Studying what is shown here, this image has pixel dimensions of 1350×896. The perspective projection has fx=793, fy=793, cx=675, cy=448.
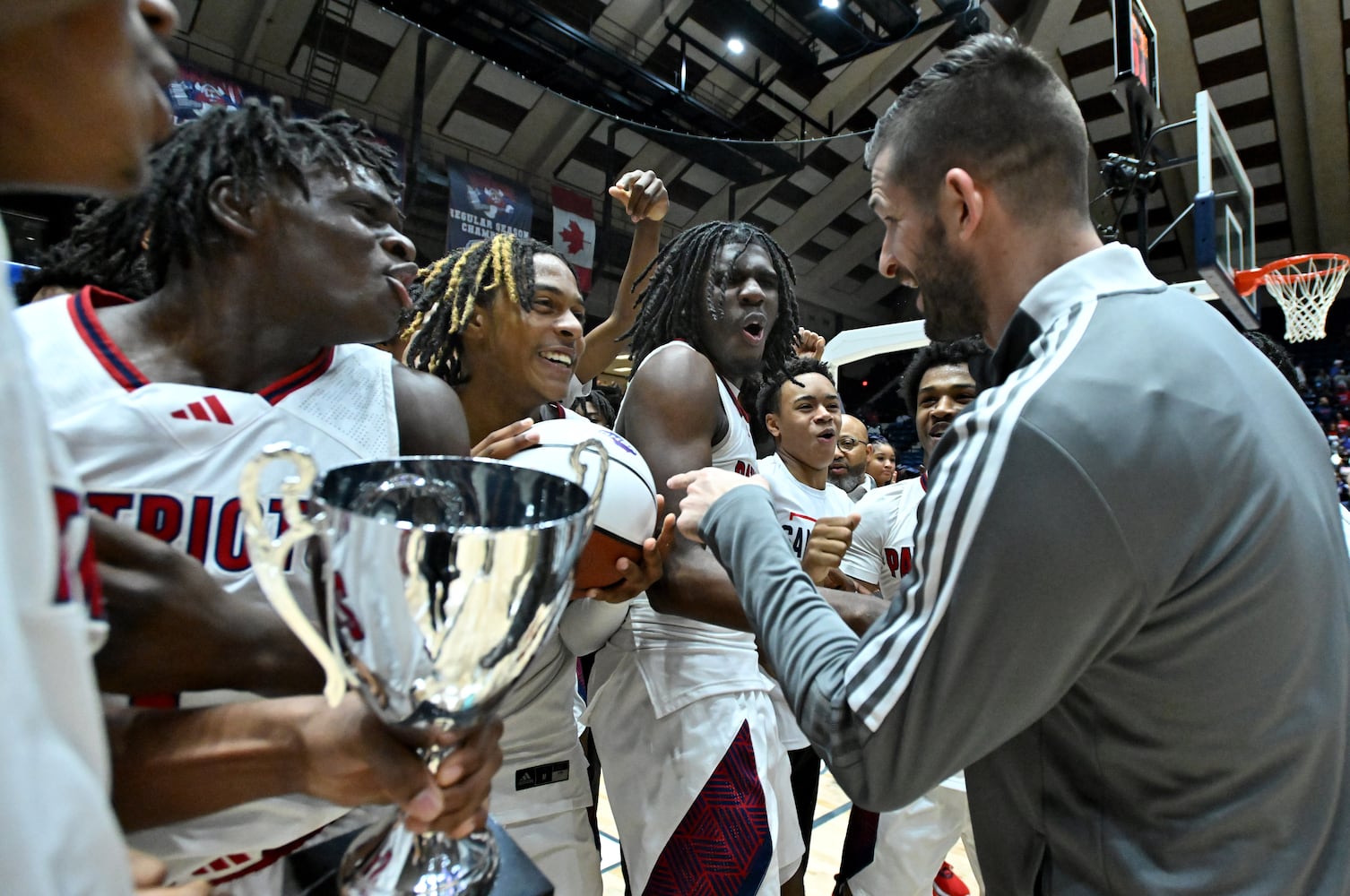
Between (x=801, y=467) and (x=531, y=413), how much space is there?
1567 mm

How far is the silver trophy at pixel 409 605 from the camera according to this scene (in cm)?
77

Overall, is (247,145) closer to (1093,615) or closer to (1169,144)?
(1093,615)

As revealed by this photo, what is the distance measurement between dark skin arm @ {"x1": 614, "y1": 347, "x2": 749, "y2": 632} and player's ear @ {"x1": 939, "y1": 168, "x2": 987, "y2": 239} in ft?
3.06

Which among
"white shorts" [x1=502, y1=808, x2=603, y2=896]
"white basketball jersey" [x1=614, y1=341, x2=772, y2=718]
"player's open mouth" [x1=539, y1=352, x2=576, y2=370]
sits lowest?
"white shorts" [x1=502, y1=808, x2=603, y2=896]

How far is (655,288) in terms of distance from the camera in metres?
2.80

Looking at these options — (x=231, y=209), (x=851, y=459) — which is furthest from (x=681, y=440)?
(x=851, y=459)

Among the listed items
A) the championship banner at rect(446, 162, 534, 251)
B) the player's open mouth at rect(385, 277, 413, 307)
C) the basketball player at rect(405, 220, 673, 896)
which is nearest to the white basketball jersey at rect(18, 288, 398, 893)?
the player's open mouth at rect(385, 277, 413, 307)

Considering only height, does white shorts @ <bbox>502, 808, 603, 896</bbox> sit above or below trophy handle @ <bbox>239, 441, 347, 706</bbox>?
below

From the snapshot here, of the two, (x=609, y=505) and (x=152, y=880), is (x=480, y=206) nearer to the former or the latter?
(x=609, y=505)

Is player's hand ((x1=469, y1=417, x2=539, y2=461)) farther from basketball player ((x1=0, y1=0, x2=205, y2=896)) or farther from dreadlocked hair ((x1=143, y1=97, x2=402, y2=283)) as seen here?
basketball player ((x1=0, y1=0, x2=205, y2=896))

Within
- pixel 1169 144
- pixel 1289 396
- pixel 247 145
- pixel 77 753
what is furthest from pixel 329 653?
pixel 1169 144

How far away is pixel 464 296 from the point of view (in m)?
2.34

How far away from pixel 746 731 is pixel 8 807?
185cm

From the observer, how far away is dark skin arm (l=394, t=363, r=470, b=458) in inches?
54.6
